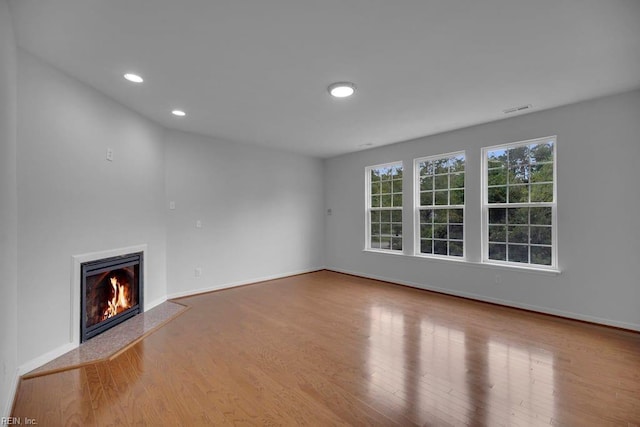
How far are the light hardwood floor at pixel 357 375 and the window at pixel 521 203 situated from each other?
0.84 meters

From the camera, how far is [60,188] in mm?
2621

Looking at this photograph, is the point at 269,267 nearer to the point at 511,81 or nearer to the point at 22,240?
the point at 22,240

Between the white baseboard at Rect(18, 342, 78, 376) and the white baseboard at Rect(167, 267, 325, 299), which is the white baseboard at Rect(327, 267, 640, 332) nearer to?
the white baseboard at Rect(167, 267, 325, 299)

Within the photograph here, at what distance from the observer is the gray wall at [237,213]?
177 inches

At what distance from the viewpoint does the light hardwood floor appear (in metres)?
1.85

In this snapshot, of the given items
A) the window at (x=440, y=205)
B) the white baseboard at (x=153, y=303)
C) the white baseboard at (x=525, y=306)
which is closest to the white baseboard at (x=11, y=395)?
the white baseboard at (x=153, y=303)

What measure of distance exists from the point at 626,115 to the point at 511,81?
154cm

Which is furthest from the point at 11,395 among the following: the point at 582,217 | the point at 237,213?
the point at 582,217

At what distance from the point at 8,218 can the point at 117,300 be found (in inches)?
70.3

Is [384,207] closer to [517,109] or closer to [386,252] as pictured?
[386,252]

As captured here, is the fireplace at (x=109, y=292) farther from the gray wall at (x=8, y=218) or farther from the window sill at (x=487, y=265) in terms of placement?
the window sill at (x=487, y=265)

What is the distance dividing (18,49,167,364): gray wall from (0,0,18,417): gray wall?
0.14 meters

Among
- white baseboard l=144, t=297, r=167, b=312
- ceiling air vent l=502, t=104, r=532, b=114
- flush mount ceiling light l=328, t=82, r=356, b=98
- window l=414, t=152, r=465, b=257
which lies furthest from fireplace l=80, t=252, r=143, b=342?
ceiling air vent l=502, t=104, r=532, b=114

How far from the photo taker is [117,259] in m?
3.33
